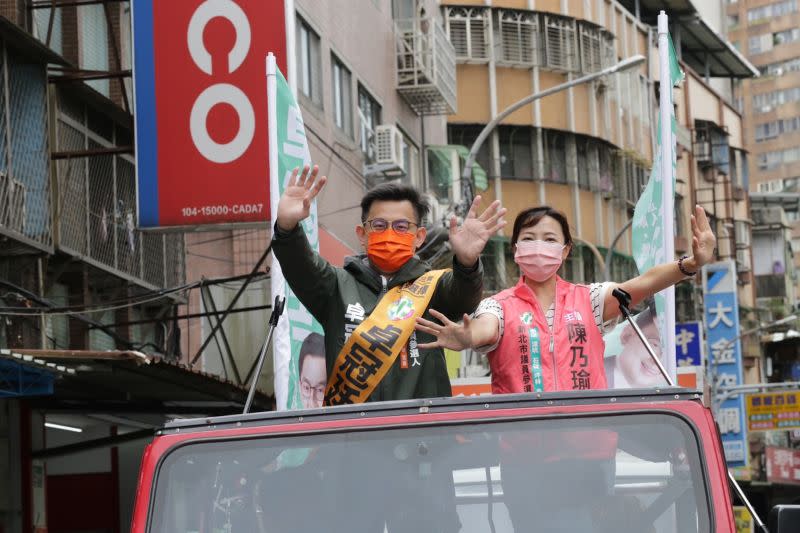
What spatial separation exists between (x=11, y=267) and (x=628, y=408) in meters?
13.9

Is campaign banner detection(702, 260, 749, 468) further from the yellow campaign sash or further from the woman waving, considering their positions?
the yellow campaign sash

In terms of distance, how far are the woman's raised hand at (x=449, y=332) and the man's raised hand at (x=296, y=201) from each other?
75cm

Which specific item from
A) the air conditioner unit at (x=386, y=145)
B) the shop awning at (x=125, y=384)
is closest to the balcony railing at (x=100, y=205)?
the shop awning at (x=125, y=384)

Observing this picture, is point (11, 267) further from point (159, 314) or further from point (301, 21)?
point (301, 21)

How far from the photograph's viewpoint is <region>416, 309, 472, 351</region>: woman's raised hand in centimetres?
566

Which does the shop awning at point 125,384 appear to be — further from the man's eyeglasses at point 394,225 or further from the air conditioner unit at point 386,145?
the air conditioner unit at point 386,145

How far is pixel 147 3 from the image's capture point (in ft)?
61.0

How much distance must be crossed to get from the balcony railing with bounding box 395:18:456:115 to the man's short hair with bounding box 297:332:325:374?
25.2 metres

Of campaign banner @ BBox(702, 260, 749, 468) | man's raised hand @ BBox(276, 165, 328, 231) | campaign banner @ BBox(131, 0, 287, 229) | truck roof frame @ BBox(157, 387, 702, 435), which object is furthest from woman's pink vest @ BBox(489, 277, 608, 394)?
campaign banner @ BBox(702, 260, 749, 468)

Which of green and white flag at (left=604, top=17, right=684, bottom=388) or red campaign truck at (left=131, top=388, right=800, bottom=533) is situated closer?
red campaign truck at (left=131, top=388, right=800, bottom=533)

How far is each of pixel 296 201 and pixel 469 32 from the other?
4267cm

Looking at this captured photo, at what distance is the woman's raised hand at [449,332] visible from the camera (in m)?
5.66

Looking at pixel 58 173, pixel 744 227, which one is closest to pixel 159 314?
pixel 58 173

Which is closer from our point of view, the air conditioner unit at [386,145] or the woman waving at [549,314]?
the woman waving at [549,314]
